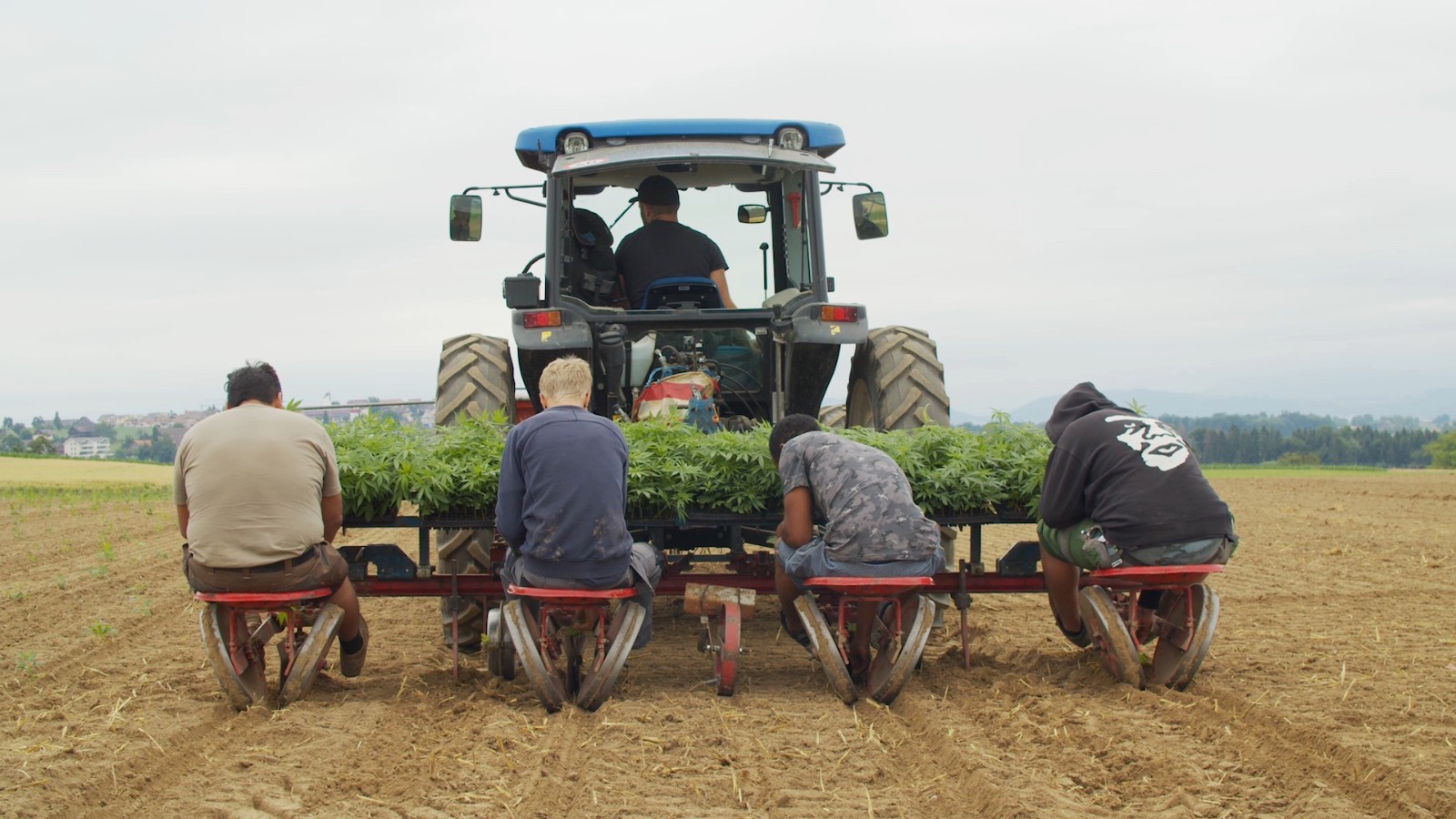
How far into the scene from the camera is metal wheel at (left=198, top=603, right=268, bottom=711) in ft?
16.6

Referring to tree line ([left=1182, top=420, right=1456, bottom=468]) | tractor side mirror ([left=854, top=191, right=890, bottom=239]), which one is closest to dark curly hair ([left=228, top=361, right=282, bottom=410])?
tractor side mirror ([left=854, top=191, right=890, bottom=239])

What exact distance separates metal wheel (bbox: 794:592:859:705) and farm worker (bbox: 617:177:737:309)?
2828 mm

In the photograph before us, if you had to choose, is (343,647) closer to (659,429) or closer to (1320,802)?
(659,429)

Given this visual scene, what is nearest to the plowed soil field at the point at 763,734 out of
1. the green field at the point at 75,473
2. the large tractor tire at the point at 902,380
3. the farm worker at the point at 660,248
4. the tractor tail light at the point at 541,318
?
the large tractor tire at the point at 902,380

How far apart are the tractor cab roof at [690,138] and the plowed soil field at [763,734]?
276 centimetres

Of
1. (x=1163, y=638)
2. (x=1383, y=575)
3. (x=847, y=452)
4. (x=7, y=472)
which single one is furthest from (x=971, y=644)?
(x=7, y=472)

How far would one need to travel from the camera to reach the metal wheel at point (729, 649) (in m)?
5.22

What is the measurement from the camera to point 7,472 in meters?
27.3

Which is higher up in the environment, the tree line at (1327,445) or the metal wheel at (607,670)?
the metal wheel at (607,670)

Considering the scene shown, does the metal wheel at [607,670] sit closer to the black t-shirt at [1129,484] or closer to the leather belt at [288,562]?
the leather belt at [288,562]

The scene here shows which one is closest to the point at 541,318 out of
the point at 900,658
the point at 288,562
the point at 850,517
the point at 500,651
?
the point at 500,651

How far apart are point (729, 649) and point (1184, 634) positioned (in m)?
1.89

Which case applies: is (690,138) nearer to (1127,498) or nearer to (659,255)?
(659,255)

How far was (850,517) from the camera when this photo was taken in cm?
520
